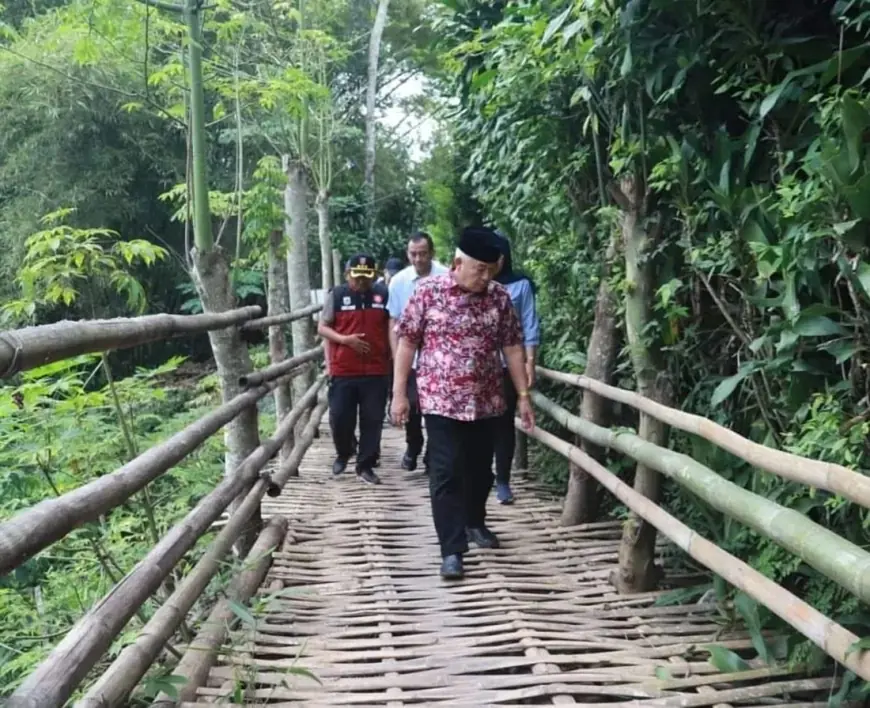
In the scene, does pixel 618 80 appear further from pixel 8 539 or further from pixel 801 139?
pixel 8 539

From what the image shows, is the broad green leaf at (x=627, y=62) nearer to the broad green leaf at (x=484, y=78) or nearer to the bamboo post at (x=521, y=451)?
the broad green leaf at (x=484, y=78)

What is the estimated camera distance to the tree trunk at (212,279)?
3596 mm

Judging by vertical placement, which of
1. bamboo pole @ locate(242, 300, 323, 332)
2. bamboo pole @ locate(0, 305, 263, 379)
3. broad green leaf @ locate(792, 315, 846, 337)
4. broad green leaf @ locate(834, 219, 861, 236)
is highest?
broad green leaf @ locate(834, 219, 861, 236)

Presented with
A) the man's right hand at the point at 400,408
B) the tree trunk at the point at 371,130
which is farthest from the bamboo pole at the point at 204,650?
the tree trunk at the point at 371,130

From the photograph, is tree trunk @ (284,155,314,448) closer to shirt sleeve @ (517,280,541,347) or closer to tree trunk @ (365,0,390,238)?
shirt sleeve @ (517,280,541,347)

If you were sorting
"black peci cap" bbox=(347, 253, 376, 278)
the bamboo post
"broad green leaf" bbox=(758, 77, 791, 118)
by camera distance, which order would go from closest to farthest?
"broad green leaf" bbox=(758, 77, 791, 118) < "black peci cap" bbox=(347, 253, 376, 278) < the bamboo post

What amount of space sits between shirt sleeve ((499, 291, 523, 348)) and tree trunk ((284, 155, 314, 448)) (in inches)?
170

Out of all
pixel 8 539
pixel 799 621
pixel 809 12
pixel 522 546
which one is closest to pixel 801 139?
pixel 809 12

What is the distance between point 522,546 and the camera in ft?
12.1

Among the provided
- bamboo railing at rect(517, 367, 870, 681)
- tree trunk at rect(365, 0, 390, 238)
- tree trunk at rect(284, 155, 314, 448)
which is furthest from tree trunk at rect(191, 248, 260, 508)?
tree trunk at rect(365, 0, 390, 238)

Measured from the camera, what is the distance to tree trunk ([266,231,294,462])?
6.32 m

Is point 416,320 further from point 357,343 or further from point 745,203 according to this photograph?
point 357,343

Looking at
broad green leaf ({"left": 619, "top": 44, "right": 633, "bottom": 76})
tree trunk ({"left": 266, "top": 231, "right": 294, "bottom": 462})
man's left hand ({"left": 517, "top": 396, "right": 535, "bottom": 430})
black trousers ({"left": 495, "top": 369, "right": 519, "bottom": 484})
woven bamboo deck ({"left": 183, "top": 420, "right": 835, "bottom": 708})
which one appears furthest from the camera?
tree trunk ({"left": 266, "top": 231, "right": 294, "bottom": 462})

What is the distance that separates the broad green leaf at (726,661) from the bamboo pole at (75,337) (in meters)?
1.74
